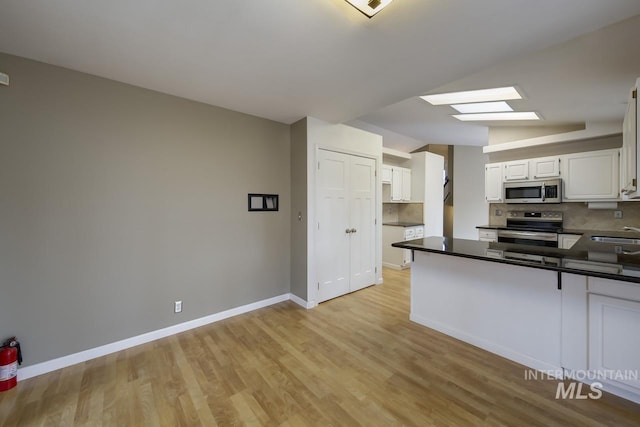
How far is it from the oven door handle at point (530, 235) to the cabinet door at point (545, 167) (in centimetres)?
97

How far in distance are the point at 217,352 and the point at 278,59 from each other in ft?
8.94

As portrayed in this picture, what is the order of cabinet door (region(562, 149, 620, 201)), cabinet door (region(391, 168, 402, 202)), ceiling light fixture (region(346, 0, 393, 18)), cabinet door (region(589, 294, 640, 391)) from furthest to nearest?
cabinet door (region(391, 168, 402, 202)) → cabinet door (region(562, 149, 620, 201)) → cabinet door (region(589, 294, 640, 391)) → ceiling light fixture (region(346, 0, 393, 18))

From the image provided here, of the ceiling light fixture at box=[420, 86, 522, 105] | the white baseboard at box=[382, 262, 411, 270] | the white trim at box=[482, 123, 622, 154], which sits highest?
the ceiling light fixture at box=[420, 86, 522, 105]

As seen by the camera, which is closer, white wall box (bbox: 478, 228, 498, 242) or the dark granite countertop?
the dark granite countertop

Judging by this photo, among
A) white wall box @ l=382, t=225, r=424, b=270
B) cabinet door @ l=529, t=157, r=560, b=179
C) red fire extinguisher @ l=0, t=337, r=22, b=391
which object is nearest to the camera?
red fire extinguisher @ l=0, t=337, r=22, b=391

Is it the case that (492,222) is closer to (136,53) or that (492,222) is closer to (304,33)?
(304,33)

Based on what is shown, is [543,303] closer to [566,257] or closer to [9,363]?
[566,257]

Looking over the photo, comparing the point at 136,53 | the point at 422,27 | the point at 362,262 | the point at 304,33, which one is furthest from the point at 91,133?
the point at 362,262

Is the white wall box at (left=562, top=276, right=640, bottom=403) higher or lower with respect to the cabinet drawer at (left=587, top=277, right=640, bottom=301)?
lower

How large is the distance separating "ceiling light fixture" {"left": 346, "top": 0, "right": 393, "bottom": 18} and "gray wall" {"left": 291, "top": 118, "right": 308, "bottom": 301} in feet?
6.20

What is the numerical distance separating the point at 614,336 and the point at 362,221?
9.05ft

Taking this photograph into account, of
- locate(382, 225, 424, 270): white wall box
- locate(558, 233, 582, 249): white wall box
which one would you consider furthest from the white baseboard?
locate(558, 233, 582, 249): white wall box

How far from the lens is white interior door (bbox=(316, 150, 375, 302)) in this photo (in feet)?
11.4

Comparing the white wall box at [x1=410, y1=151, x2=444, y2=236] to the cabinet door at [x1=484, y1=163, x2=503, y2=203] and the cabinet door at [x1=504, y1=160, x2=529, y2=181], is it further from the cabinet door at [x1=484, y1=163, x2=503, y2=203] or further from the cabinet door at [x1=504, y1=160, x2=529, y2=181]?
the cabinet door at [x1=504, y1=160, x2=529, y2=181]
